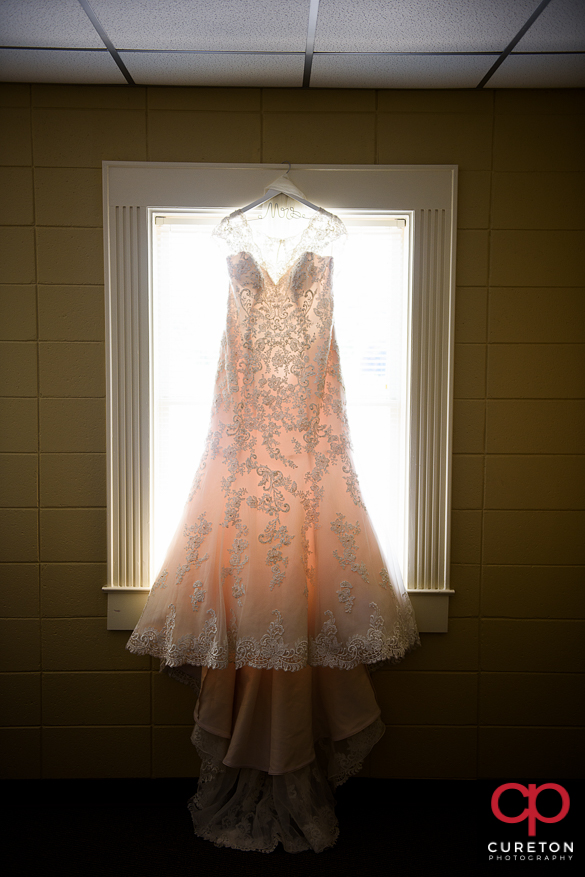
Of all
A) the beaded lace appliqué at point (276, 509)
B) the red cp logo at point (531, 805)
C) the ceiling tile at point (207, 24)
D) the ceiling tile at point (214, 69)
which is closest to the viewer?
the ceiling tile at point (207, 24)

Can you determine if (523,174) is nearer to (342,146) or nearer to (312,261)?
(342,146)

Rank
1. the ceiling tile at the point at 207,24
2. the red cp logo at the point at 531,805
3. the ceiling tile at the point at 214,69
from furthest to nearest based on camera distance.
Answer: the red cp logo at the point at 531,805
the ceiling tile at the point at 214,69
the ceiling tile at the point at 207,24

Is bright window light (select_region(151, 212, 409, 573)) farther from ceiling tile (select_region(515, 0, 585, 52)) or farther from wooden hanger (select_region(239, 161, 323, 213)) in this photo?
ceiling tile (select_region(515, 0, 585, 52))

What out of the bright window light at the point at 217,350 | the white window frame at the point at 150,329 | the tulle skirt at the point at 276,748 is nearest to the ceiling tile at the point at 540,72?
the white window frame at the point at 150,329

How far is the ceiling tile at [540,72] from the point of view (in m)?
1.79

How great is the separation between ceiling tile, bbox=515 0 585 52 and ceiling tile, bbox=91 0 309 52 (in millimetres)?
758

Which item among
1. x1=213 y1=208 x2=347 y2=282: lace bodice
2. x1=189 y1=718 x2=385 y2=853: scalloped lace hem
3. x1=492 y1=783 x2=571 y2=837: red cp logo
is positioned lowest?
x1=492 y1=783 x2=571 y2=837: red cp logo

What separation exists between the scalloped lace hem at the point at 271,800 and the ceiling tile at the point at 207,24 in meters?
2.42

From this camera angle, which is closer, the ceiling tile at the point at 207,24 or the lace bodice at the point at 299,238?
the ceiling tile at the point at 207,24

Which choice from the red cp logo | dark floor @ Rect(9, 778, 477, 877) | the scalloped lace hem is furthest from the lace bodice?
the red cp logo

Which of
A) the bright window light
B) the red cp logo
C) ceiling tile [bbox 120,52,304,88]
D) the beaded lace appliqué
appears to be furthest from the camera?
the bright window light

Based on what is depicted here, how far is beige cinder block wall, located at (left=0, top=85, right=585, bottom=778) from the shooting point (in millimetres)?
1962

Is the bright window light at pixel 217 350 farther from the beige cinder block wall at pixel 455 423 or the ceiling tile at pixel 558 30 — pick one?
the ceiling tile at pixel 558 30

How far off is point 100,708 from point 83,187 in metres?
2.11
